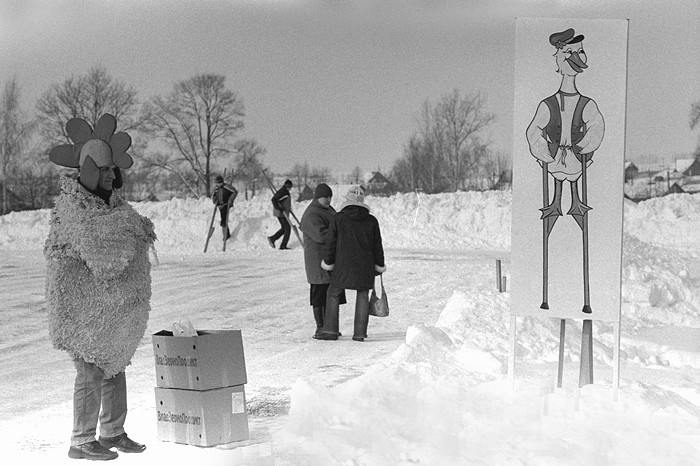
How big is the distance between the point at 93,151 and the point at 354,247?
3671 mm

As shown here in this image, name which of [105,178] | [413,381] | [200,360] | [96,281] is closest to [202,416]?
[200,360]

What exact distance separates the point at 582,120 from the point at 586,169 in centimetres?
27

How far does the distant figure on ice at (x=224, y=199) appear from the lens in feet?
67.1

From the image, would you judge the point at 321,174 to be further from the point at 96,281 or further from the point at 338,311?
the point at 96,281

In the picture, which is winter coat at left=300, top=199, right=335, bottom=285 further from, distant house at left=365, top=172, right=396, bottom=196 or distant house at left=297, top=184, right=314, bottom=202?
distant house at left=365, top=172, right=396, bottom=196

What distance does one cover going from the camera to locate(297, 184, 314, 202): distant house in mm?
21680

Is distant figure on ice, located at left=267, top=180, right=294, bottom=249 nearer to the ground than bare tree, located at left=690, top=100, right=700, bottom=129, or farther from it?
nearer to the ground

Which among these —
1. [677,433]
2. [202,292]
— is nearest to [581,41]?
[677,433]

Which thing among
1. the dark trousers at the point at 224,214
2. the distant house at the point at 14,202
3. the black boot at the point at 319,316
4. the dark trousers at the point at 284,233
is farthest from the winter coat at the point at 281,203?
the black boot at the point at 319,316

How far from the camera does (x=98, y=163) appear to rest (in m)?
4.59

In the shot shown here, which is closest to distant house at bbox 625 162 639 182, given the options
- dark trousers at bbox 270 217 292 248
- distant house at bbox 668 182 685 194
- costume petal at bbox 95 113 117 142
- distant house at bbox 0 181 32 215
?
distant house at bbox 668 182 685 194

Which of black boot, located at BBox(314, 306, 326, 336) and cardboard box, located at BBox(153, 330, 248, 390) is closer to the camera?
cardboard box, located at BBox(153, 330, 248, 390)

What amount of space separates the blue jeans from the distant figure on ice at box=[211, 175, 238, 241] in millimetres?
15643

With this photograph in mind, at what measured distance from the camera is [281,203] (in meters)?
19.0
